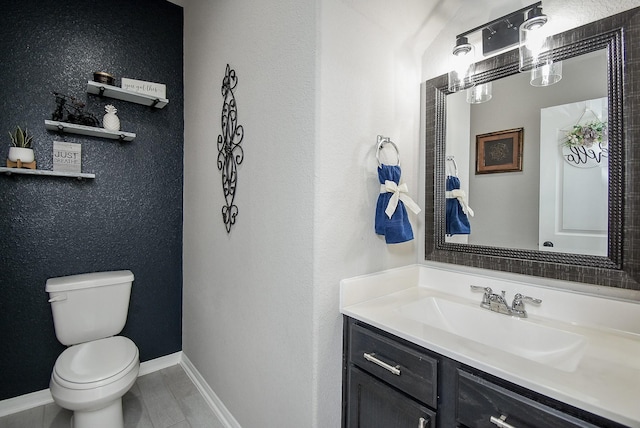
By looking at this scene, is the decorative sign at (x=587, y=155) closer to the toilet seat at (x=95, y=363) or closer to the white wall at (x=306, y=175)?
the white wall at (x=306, y=175)

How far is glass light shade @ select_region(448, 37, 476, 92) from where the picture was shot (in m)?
→ 1.29

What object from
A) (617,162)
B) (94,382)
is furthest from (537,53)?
(94,382)

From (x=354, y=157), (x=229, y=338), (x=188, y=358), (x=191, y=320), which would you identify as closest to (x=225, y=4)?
(x=354, y=157)

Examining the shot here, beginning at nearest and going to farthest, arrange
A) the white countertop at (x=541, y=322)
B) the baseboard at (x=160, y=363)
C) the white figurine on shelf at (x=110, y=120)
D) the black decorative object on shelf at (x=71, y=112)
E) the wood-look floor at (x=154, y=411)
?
the white countertop at (x=541, y=322), the wood-look floor at (x=154, y=411), the black decorative object on shelf at (x=71, y=112), the white figurine on shelf at (x=110, y=120), the baseboard at (x=160, y=363)

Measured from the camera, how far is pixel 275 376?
130cm

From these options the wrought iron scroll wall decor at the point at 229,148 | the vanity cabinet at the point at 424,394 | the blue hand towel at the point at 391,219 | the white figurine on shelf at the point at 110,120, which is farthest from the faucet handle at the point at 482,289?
the white figurine on shelf at the point at 110,120

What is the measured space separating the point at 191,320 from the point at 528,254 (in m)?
2.14

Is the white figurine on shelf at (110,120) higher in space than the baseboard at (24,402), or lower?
higher

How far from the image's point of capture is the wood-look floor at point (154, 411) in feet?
5.60

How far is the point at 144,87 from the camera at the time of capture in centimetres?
204

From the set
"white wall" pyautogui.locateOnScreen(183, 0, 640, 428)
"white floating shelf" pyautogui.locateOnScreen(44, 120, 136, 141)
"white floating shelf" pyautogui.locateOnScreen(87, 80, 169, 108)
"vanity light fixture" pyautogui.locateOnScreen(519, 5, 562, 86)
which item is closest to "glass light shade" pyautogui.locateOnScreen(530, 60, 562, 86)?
"vanity light fixture" pyautogui.locateOnScreen(519, 5, 562, 86)

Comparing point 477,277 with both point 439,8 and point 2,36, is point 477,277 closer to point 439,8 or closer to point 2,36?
point 439,8

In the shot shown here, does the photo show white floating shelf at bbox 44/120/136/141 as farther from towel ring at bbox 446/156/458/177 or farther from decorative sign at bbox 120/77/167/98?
towel ring at bbox 446/156/458/177

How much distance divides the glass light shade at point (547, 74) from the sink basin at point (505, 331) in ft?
2.90
